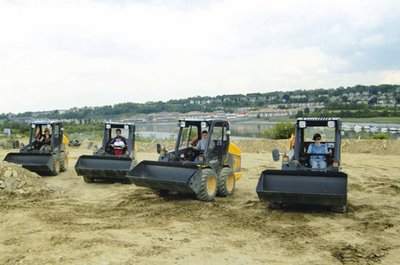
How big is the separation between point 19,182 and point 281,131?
21375mm

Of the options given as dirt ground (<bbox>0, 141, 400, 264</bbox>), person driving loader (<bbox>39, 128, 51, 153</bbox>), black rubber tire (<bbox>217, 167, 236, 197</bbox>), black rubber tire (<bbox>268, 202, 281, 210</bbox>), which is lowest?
dirt ground (<bbox>0, 141, 400, 264</bbox>)

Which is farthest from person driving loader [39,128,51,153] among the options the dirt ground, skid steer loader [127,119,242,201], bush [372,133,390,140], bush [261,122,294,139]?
bush [372,133,390,140]

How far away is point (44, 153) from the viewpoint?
1483cm

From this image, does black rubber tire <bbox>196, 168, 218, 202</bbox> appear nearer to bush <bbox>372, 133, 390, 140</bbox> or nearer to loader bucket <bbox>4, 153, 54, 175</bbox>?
loader bucket <bbox>4, 153, 54, 175</bbox>

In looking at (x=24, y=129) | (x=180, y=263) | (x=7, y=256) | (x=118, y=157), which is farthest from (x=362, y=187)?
(x=24, y=129)

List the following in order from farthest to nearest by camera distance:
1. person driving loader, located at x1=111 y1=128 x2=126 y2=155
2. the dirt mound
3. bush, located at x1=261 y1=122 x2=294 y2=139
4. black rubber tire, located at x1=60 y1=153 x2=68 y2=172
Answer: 1. bush, located at x1=261 y1=122 x2=294 y2=139
2. black rubber tire, located at x1=60 y1=153 x2=68 y2=172
3. person driving loader, located at x1=111 y1=128 x2=126 y2=155
4. the dirt mound

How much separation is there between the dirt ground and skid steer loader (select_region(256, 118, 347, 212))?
31 centimetres

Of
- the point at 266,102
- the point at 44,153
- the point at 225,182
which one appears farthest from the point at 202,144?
the point at 266,102

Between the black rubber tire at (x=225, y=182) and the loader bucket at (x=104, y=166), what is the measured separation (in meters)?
3.09

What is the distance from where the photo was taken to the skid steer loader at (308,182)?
8.95 meters

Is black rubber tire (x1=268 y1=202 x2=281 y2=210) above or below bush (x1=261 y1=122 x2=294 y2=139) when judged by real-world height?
below

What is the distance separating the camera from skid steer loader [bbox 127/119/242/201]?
10.1 m

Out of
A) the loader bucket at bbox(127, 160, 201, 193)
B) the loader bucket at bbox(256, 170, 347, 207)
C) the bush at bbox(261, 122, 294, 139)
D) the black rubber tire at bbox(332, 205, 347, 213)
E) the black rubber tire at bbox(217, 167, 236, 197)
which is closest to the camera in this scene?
the loader bucket at bbox(256, 170, 347, 207)

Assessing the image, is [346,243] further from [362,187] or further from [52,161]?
[52,161]
